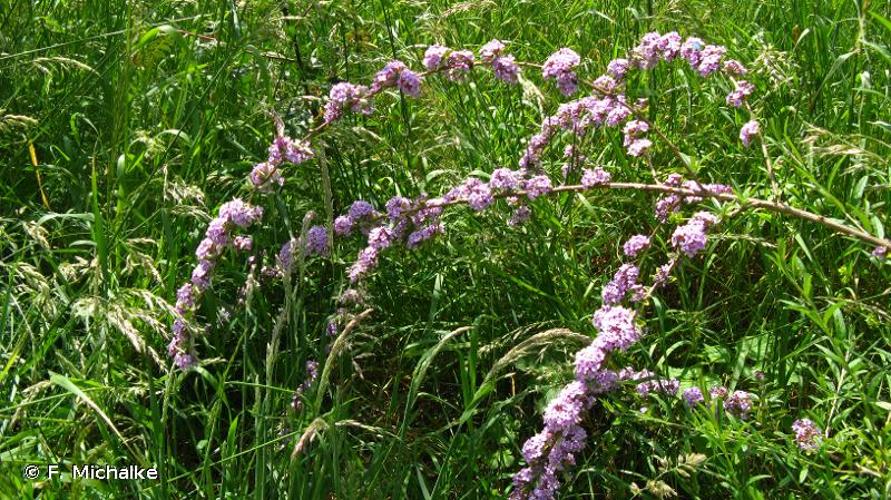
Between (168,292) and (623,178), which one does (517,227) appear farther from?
(168,292)

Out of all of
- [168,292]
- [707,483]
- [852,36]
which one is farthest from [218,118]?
[852,36]

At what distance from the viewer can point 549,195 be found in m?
2.74

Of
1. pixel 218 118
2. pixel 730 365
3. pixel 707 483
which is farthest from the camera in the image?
pixel 218 118

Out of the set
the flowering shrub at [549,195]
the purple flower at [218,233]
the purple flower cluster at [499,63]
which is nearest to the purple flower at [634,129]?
the flowering shrub at [549,195]

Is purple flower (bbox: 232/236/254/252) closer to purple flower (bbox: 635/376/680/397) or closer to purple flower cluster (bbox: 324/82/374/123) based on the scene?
purple flower cluster (bbox: 324/82/374/123)

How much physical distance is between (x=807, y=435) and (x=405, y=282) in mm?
1118

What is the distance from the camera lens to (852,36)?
3.57m

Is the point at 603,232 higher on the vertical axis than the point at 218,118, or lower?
lower

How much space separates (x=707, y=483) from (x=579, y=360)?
455 mm

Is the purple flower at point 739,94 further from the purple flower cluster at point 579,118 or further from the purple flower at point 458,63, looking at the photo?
the purple flower at point 458,63

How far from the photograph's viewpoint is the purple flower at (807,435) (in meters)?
2.20

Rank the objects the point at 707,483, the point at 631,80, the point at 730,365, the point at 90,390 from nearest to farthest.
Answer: the point at 90,390, the point at 707,483, the point at 730,365, the point at 631,80

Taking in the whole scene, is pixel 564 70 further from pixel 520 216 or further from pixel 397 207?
pixel 397 207

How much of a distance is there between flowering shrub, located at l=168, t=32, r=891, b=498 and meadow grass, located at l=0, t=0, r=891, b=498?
0.07 m
